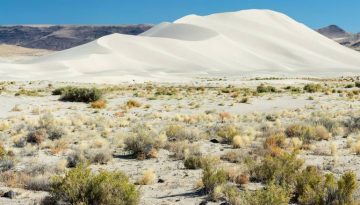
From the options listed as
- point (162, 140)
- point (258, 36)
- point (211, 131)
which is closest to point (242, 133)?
point (211, 131)

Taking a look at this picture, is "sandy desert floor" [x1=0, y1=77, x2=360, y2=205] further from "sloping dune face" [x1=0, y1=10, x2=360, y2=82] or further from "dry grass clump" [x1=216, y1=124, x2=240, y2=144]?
"sloping dune face" [x1=0, y1=10, x2=360, y2=82]

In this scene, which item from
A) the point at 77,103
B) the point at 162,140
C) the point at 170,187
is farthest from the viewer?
the point at 77,103

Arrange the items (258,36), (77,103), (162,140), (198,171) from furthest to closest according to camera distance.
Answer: (258,36)
(77,103)
(162,140)
(198,171)

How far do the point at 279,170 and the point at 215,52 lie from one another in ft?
427

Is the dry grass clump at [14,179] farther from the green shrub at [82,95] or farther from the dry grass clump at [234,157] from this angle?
the green shrub at [82,95]

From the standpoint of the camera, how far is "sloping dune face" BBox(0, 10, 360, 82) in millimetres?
111250

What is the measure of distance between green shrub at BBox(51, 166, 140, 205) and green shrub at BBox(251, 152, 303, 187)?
106 inches

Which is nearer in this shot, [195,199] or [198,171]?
[195,199]

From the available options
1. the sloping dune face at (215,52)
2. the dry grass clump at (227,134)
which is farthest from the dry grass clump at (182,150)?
the sloping dune face at (215,52)

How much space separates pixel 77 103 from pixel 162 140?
16.0 m

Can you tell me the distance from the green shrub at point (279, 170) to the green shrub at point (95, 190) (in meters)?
2.68

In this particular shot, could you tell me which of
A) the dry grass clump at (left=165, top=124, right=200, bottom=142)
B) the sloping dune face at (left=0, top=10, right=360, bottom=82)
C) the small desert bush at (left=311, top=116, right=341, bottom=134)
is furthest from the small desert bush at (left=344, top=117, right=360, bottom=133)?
the sloping dune face at (left=0, top=10, right=360, bottom=82)

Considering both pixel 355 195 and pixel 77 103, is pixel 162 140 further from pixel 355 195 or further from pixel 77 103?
pixel 77 103

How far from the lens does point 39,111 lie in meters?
23.8
